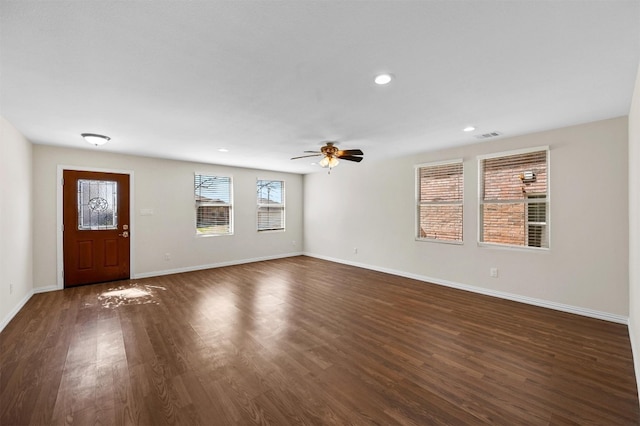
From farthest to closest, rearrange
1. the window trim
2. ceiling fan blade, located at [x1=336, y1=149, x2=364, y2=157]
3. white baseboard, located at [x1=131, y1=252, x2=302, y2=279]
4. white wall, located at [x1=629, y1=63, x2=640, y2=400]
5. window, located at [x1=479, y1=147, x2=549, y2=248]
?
white baseboard, located at [x1=131, y1=252, x2=302, y2=279]
ceiling fan blade, located at [x1=336, y1=149, x2=364, y2=157]
window, located at [x1=479, y1=147, x2=549, y2=248]
the window trim
white wall, located at [x1=629, y1=63, x2=640, y2=400]

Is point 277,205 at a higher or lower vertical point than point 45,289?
higher

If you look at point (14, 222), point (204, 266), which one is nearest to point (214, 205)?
point (204, 266)

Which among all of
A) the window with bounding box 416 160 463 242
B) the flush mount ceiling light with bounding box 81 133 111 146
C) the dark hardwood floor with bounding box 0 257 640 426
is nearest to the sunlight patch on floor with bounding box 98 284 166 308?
the dark hardwood floor with bounding box 0 257 640 426

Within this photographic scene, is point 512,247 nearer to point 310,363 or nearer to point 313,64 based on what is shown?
point 310,363

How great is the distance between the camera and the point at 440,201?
5.02 m

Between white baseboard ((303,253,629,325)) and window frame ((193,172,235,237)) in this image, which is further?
window frame ((193,172,235,237))

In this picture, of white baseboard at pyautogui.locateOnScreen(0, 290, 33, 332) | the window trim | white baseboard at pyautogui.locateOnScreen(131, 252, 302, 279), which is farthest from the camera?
white baseboard at pyautogui.locateOnScreen(131, 252, 302, 279)

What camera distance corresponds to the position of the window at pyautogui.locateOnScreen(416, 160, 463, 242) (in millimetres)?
4797

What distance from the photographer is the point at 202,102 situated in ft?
8.98

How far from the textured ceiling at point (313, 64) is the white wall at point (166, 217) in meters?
1.21

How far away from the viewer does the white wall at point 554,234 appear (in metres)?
3.30

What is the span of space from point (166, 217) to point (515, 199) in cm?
641

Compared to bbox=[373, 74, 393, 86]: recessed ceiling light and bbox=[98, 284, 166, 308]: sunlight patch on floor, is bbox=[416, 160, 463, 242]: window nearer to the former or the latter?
bbox=[373, 74, 393, 86]: recessed ceiling light

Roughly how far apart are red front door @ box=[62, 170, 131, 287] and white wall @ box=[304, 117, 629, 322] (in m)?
5.05
